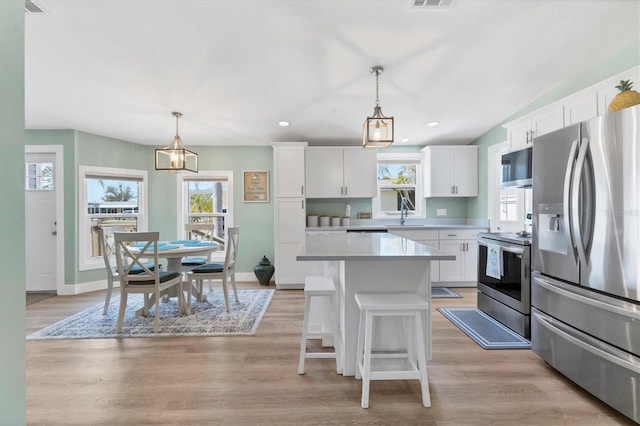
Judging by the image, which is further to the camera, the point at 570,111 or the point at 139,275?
the point at 139,275

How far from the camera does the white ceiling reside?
2.21m

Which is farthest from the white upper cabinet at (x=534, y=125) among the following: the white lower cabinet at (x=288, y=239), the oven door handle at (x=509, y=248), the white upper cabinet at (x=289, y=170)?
the white lower cabinet at (x=288, y=239)

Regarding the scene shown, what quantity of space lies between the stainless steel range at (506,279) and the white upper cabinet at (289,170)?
2.57m

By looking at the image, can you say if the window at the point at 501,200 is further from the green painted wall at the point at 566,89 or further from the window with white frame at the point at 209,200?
the window with white frame at the point at 209,200

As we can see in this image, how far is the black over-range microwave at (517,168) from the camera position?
2.88 meters

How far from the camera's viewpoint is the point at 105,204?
466 cm

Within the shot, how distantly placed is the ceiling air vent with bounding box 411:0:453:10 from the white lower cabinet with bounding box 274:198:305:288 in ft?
9.56

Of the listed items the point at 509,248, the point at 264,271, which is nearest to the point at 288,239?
the point at 264,271

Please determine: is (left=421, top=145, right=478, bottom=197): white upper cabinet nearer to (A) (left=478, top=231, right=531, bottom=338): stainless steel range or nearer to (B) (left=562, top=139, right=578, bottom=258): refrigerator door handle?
(A) (left=478, top=231, right=531, bottom=338): stainless steel range

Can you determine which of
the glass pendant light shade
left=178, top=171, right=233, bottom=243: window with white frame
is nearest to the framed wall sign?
left=178, top=171, right=233, bottom=243: window with white frame

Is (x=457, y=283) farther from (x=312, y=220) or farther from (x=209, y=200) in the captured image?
(x=209, y=200)

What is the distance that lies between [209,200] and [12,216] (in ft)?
14.7

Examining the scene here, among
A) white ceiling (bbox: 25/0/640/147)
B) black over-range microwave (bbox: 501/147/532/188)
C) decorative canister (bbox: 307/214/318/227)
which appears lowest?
decorative canister (bbox: 307/214/318/227)

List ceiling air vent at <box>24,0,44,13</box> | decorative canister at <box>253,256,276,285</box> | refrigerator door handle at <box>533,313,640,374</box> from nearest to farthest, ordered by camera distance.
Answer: refrigerator door handle at <box>533,313,640,374</box>, ceiling air vent at <box>24,0,44,13</box>, decorative canister at <box>253,256,276,285</box>
